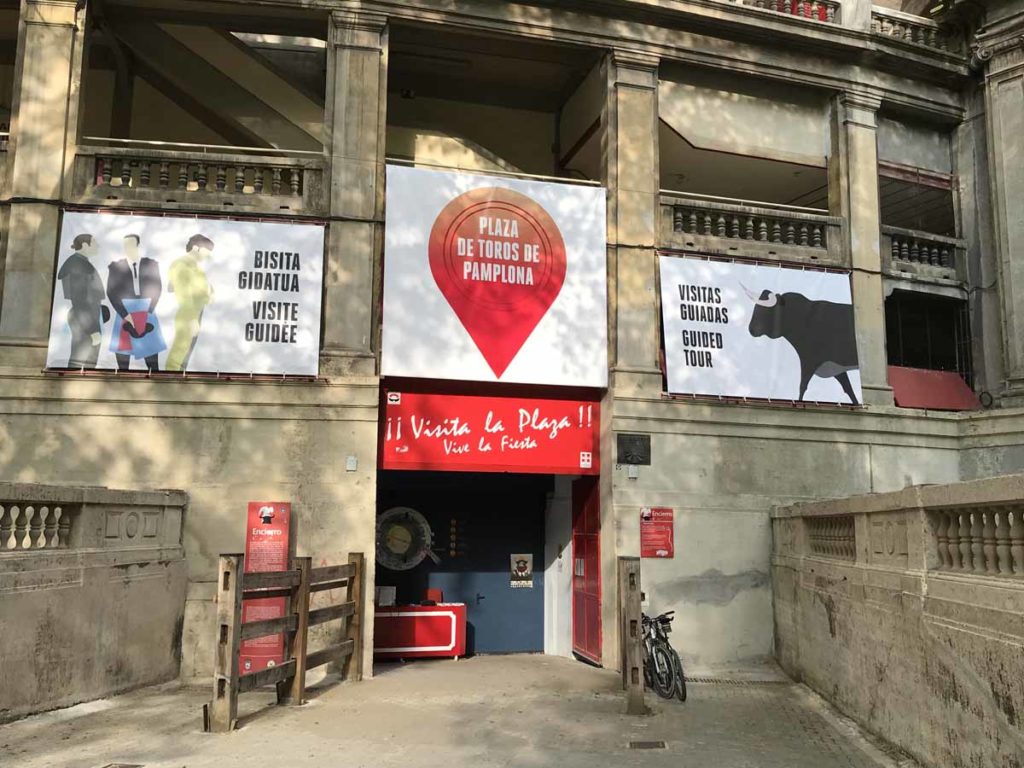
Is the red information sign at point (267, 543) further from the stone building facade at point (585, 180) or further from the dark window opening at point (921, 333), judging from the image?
the dark window opening at point (921, 333)

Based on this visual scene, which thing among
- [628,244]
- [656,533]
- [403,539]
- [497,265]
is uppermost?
[628,244]

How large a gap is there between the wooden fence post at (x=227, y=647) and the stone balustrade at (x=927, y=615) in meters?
6.03

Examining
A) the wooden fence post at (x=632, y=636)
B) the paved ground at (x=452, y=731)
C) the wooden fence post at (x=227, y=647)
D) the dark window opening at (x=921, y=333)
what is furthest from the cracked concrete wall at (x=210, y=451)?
the dark window opening at (x=921, y=333)

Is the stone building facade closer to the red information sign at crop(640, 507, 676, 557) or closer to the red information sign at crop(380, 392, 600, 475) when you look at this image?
the red information sign at crop(640, 507, 676, 557)

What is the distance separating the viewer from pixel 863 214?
1468 cm

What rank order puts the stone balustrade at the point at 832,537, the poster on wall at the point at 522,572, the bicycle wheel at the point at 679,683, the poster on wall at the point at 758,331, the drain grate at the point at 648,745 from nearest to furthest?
the drain grate at the point at 648,745
the stone balustrade at the point at 832,537
the bicycle wheel at the point at 679,683
the poster on wall at the point at 758,331
the poster on wall at the point at 522,572

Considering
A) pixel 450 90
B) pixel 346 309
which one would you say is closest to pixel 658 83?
pixel 450 90

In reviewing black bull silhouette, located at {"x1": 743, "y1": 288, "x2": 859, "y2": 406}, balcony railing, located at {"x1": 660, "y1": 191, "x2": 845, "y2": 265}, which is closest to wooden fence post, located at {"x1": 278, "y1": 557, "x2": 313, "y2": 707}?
balcony railing, located at {"x1": 660, "y1": 191, "x2": 845, "y2": 265}

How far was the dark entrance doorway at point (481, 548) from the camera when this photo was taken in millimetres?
14906

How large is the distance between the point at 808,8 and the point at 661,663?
38.4ft

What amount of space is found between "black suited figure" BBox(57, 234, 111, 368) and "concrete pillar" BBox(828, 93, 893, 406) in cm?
1167

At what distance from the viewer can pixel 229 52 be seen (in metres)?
14.5

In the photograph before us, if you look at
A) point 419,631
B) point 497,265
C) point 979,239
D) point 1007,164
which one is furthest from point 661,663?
point 1007,164

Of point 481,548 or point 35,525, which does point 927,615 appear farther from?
point 481,548
